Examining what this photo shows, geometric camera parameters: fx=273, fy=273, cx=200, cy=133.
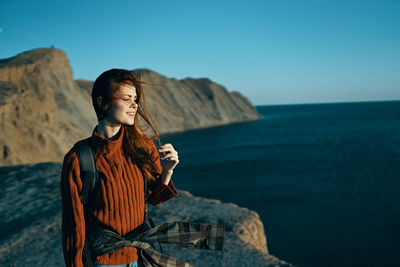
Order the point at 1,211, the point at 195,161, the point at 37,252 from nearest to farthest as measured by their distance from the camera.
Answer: the point at 37,252, the point at 1,211, the point at 195,161

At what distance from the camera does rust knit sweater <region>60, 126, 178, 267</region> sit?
145cm

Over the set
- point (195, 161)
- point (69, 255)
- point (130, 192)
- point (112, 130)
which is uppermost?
point (112, 130)

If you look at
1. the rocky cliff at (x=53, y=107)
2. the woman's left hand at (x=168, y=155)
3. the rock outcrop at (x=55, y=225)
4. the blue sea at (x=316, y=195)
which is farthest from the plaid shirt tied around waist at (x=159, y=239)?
the blue sea at (x=316, y=195)

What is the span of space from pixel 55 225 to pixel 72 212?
12.9 feet

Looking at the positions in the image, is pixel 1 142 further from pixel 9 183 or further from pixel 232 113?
pixel 232 113

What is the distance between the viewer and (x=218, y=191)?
14023mm

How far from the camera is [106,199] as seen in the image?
1519 millimetres

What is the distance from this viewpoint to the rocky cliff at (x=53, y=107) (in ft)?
44.9

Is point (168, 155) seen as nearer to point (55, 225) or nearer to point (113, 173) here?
point (113, 173)

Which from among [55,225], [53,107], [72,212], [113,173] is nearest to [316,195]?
[55,225]

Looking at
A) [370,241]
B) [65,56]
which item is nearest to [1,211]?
[370,241]

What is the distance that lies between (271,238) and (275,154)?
1781 cm

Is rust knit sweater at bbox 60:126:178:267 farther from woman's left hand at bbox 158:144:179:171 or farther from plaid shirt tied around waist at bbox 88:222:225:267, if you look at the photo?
woman's left hand at bbox 158:144:179:171

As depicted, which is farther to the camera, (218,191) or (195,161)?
(195,161)
